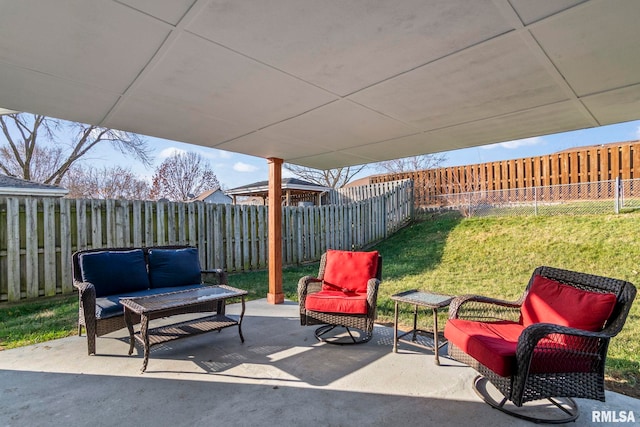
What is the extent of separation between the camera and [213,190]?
22.8 m

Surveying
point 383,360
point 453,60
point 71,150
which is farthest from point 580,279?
point 71,150

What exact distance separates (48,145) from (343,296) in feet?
55.0

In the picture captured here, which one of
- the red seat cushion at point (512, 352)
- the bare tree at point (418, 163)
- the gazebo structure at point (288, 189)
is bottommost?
the red seat cushion at point (512, 352)

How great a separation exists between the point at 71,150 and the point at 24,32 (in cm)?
1616

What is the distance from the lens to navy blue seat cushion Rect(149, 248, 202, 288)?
417 cm

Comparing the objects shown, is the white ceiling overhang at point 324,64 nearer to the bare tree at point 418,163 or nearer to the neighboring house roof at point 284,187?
the neighboring house roof at point 284,187

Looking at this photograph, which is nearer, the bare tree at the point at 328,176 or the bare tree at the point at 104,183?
the bare tree at the point at 104,183

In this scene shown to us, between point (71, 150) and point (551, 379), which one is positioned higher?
point (71, 150)

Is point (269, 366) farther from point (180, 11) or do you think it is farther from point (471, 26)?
point (471, 26)

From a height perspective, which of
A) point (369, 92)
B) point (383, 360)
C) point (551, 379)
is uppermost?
point (369, 92)

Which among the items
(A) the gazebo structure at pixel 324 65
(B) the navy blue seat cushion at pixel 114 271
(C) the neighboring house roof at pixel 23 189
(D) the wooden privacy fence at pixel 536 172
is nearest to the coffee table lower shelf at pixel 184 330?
(B) the navy blue seat cushion at pixel 114 271

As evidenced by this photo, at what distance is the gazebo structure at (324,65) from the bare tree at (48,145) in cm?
1216

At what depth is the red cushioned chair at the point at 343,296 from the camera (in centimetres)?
336

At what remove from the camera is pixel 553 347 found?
2209 millimetres
